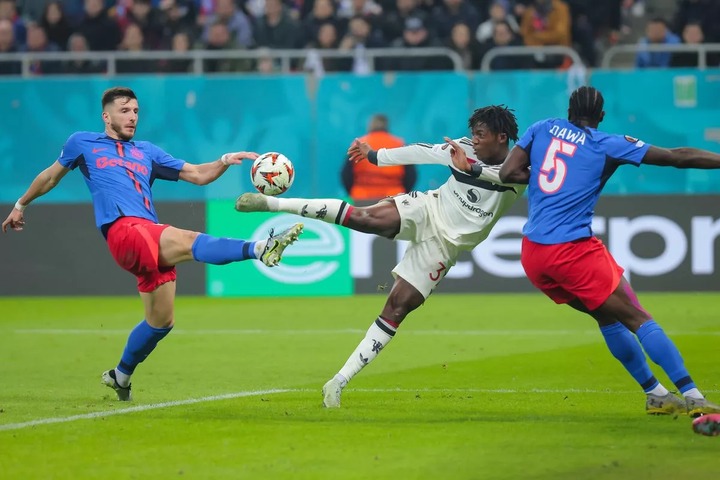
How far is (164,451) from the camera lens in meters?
6.84

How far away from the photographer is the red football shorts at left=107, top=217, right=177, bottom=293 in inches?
335

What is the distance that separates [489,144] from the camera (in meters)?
8.72

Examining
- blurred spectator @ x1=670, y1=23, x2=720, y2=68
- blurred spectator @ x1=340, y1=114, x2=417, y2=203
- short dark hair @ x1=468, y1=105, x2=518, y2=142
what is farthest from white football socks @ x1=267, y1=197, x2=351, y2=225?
blurred spectator @ x1=670, y1=23, x2=720, y2=68

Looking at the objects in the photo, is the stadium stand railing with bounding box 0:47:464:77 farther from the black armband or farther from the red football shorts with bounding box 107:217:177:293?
the red football shorts with bounding box 107:217:177:293

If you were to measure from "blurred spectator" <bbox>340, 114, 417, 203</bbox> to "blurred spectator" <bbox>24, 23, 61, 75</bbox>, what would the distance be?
16.5 ft

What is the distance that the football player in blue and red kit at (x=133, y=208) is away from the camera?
853 cm

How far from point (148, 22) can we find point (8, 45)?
220 cm

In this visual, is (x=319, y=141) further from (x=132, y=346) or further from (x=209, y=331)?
(x=132, y=346)

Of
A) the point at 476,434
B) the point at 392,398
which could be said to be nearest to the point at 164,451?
the point at 476,434

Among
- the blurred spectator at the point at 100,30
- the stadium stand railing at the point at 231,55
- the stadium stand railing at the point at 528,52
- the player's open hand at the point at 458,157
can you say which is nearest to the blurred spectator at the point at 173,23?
the blurred spectator at the point at 100,30

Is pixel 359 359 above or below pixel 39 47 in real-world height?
below

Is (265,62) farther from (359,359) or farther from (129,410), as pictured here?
(129,410)

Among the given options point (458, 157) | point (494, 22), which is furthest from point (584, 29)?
point (458, 157)

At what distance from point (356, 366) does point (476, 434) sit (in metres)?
1.41
